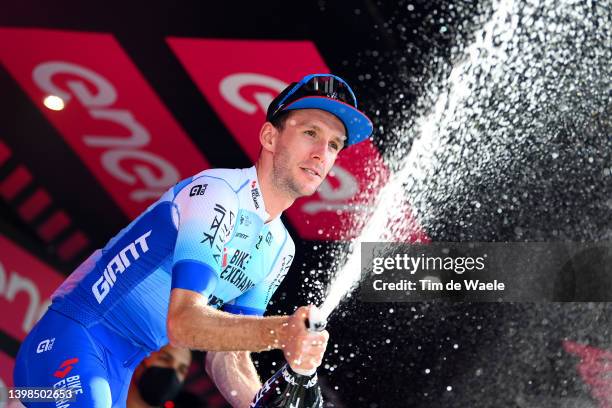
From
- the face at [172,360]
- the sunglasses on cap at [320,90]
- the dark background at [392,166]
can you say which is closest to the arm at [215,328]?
the sunglasses on cap at [320,90]

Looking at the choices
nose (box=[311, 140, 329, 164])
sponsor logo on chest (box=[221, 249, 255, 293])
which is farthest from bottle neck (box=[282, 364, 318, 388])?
nose (box=[311, 140, 329, 164])

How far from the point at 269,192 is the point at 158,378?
165cm

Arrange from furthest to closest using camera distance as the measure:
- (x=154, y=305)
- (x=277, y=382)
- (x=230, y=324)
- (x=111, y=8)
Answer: (x=111, y=8), (x=154, y=305), (x=277, y=382), (x=230, y=324)

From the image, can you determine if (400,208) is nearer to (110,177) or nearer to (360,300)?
(360,300)

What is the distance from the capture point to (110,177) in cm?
357

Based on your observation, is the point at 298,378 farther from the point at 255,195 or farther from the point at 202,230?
the point at 255,195

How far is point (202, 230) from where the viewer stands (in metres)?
1.81

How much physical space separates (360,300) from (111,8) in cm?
184

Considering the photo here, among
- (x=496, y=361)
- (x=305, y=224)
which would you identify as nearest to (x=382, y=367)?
(x=496, y=361)

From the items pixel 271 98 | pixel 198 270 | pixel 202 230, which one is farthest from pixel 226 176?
pixel 271 98

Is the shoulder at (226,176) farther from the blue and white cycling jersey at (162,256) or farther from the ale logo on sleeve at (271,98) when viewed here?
the ale logo on sleeve at (271,98)

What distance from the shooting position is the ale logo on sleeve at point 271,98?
11.4 ft

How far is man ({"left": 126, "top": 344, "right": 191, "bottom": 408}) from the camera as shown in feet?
11.1

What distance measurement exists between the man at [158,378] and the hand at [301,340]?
6.77ft
